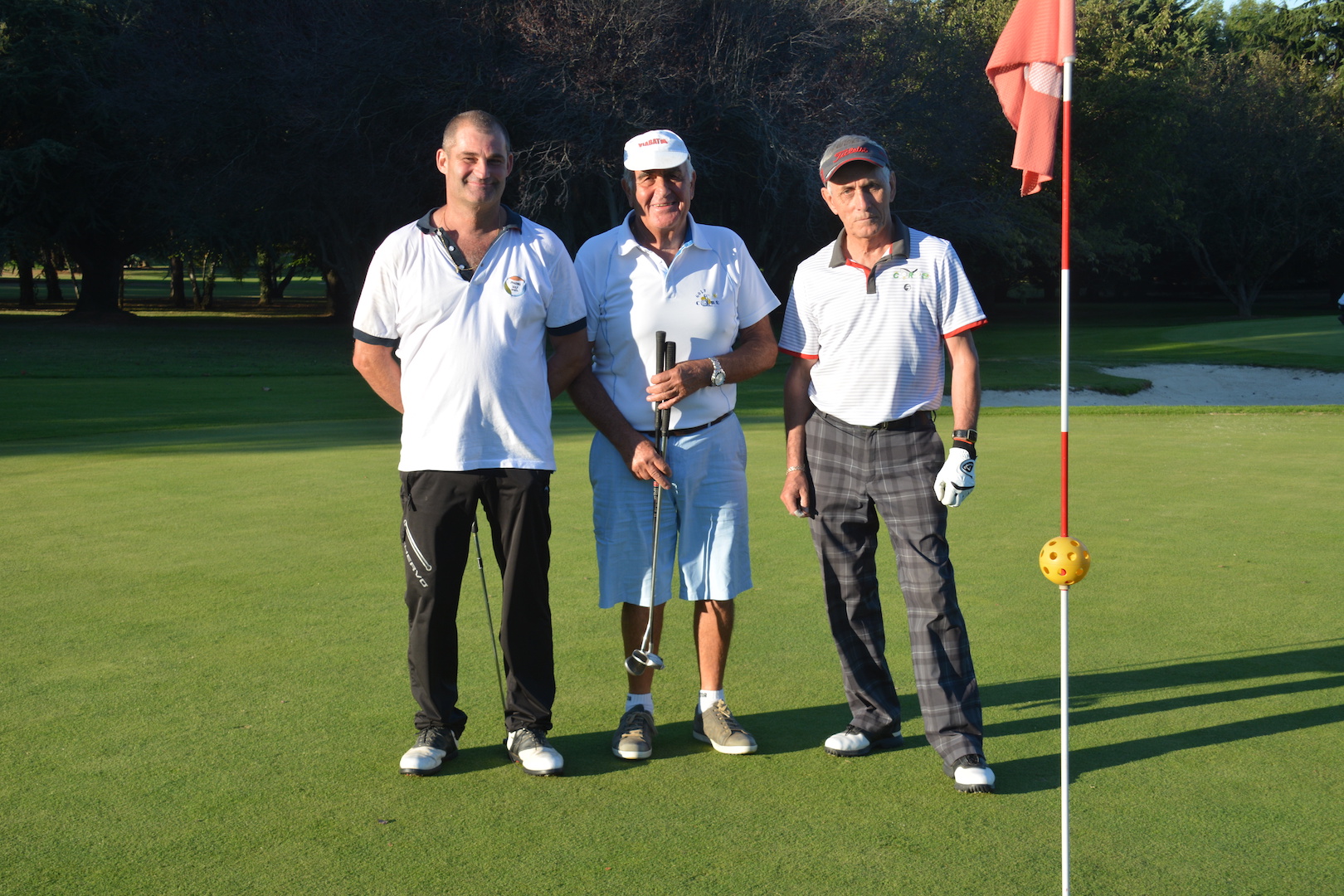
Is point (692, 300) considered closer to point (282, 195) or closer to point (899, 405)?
point (899, 405)

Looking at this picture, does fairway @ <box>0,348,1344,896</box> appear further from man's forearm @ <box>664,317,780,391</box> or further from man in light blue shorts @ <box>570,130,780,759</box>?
man's forearm @ <box>664,317,780,391</box>

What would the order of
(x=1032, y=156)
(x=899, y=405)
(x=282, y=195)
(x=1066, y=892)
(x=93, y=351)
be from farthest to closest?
(x=282, y=195) → (x=93, y=351) → (x=899, y=405) → (x=1032, y=156) → (x=1066, y=892)

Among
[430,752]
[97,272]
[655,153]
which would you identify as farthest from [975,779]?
[97,272]

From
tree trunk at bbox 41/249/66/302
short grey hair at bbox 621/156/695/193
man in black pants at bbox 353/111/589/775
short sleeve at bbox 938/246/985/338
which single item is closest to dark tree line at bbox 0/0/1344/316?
tree trunk at bbox 41/249/66/302

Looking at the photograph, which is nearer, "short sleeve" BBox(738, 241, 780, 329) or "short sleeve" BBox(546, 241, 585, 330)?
"short sleeve" BBox(546, 241, 585, 330)

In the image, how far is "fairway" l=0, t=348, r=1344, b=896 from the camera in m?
2.82

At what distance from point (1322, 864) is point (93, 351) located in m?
24.0

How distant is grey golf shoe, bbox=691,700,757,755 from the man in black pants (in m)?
0.48

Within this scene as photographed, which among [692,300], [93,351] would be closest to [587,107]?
[93,351]

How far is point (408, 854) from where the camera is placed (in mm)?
2865

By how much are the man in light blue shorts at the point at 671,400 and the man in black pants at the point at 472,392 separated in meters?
0.18

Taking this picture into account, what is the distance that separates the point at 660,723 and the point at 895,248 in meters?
1.72

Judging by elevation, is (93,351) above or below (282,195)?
below

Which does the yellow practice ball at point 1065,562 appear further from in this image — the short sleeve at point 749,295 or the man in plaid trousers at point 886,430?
the short sleeve at point 749,295
